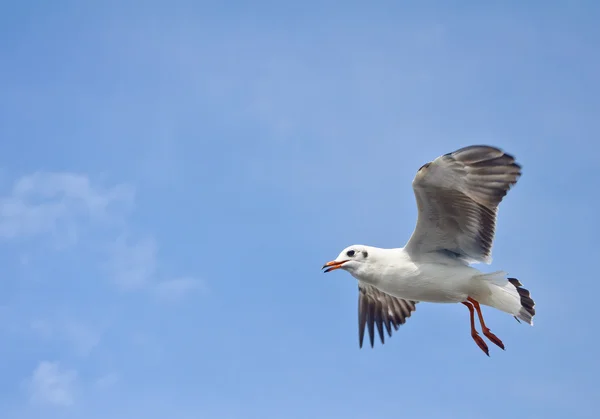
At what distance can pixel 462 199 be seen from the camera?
48.4 ft

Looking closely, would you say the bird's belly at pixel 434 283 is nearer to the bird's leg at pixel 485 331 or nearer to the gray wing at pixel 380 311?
the bird's leg at pixel 485 331

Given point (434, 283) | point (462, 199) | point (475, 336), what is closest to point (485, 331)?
point (475, 336)

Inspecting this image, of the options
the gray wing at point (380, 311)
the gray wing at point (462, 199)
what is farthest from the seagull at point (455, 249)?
the gray wing at point (380, 311)

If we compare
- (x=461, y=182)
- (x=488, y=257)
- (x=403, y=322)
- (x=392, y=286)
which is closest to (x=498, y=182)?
(x=461, y=182)

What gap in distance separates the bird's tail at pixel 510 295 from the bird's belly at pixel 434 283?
0.37 m

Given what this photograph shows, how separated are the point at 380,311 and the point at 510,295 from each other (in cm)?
369

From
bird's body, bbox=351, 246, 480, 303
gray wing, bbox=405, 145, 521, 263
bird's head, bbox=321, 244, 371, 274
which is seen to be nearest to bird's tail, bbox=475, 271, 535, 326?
bird's body, bbox=351, 246, 480, 303

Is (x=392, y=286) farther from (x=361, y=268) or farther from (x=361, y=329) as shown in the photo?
(x=361, y=329)

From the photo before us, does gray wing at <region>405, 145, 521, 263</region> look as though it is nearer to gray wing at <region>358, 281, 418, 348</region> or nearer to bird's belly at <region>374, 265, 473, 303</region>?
bird's belly at <region>374, 265, 473, 303</region>

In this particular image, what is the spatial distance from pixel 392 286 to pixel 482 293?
1.51m

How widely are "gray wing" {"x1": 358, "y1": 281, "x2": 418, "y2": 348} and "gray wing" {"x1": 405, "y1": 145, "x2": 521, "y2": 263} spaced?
2788 millimetres

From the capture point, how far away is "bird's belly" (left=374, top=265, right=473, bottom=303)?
15188 mm

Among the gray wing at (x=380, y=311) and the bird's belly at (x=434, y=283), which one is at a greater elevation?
the gray wing at (x=380, y=311)

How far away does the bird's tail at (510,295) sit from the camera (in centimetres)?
1490
